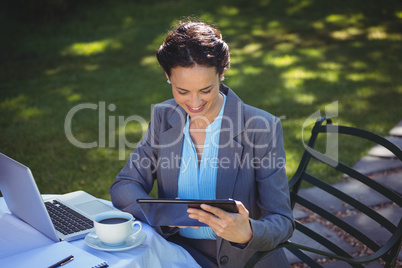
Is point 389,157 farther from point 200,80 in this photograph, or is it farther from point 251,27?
point 251,27

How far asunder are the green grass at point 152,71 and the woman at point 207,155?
6.61 ft

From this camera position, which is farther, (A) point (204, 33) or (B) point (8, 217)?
(A) point (204, 33)

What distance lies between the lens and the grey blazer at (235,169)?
2004mm

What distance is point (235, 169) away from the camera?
83.0 inches

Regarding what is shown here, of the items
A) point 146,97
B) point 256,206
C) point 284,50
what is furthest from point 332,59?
point 256,206

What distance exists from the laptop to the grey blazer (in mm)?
165

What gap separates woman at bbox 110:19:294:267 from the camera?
6.64 ft

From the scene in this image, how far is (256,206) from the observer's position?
2174mm

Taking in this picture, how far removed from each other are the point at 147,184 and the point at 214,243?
1.36ft

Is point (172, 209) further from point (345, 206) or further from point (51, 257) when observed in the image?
point (345, 206)

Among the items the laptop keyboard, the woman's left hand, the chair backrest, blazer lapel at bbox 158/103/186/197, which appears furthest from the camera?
blazer lapel at bbox 158/103/186/197

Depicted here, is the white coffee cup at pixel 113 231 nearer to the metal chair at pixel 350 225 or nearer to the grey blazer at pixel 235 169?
the grey blazer at pixel 235 169
